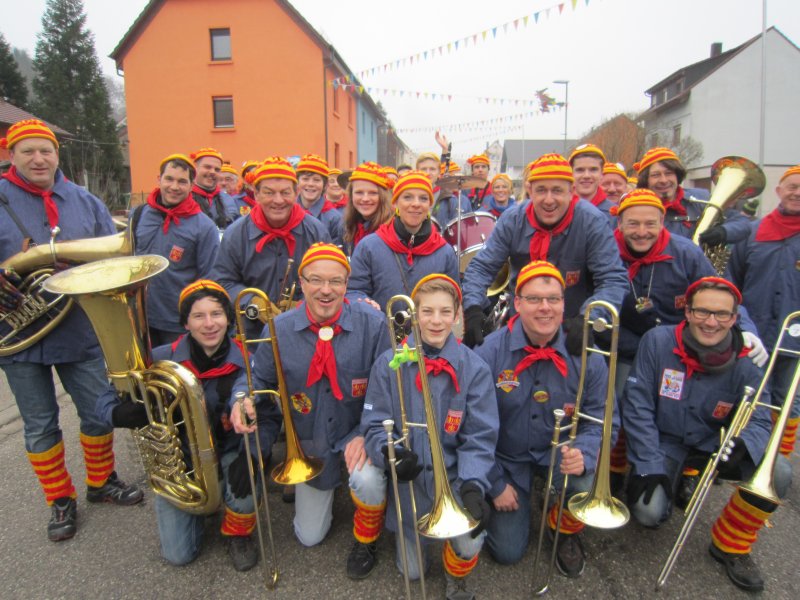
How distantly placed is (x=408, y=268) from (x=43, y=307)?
88.4 inches

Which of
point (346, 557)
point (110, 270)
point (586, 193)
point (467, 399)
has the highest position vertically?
point (586, 193)

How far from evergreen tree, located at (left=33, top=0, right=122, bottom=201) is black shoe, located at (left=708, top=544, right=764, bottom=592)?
32.7 m

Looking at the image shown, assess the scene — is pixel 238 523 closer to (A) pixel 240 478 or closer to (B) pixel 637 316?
(A) pixel 240 478

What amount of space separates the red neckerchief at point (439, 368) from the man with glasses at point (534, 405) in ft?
1.17

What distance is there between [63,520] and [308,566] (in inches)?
61.7

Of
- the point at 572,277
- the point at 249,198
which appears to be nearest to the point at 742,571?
the point at 572,277

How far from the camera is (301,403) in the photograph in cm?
293

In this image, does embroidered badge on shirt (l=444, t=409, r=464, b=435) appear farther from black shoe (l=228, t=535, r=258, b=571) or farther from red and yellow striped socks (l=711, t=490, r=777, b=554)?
red and yellow striped socks (l=711, t=490, r=777, b=554)

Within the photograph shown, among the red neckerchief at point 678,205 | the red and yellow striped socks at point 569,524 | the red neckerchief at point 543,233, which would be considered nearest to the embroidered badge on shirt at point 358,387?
the red and yellow striped socks at point 569,524

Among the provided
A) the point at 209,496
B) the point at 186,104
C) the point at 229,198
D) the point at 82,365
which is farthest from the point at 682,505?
the point at 186,104

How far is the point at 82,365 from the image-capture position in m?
3.13

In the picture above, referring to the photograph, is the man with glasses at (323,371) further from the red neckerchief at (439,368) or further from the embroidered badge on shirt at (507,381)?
the embroidered badge on shirt at (507,381)

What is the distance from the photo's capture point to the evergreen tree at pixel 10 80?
32500mm

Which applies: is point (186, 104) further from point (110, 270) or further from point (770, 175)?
point (770, 175)
